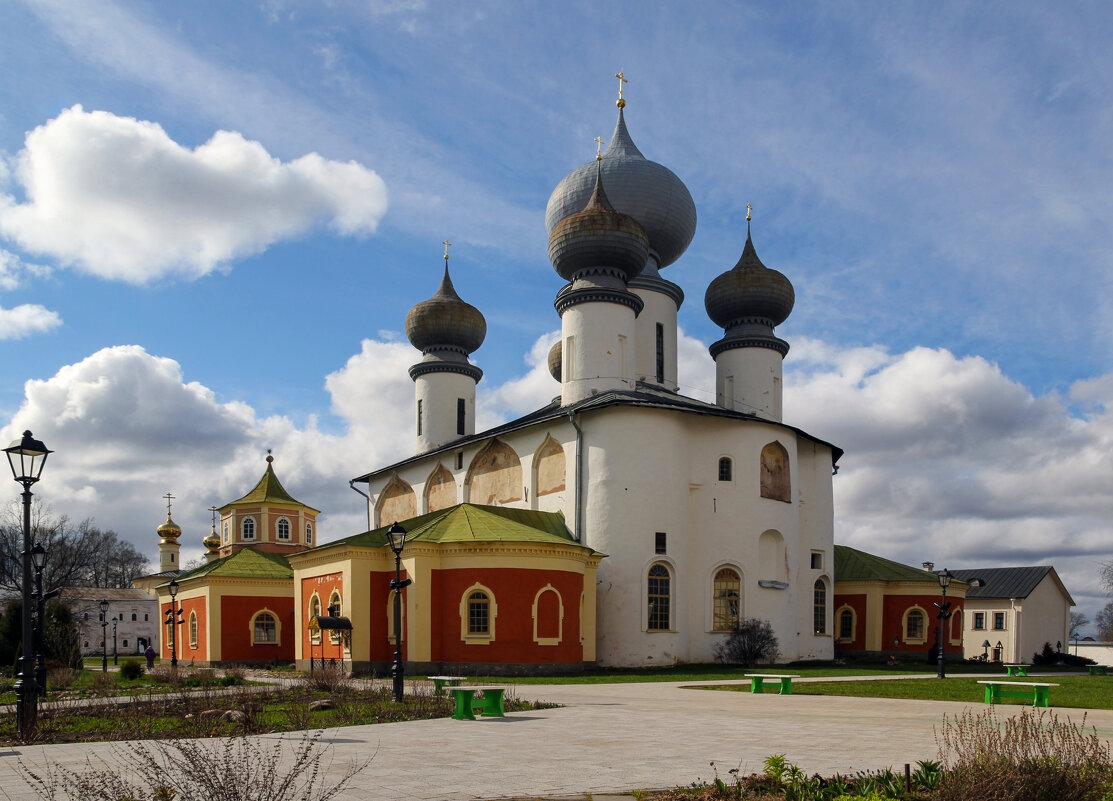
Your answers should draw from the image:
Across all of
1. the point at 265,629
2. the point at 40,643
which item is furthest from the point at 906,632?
the point at 40,643

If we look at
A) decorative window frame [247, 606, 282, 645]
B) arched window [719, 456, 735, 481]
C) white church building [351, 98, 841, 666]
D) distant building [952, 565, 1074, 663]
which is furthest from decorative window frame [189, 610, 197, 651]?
distant building [952, 565, 1074, 663]

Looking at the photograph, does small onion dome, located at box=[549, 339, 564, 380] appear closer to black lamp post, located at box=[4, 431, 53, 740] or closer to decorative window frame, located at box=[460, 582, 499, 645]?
decorative window frame, located at box=[460, 582, 499, 645]

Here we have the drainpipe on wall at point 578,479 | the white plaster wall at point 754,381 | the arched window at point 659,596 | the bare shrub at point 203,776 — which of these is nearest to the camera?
the bare shrub at point 203,776

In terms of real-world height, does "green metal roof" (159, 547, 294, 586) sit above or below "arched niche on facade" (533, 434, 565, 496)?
below

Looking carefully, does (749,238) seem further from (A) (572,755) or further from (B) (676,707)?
(A) (572,755)

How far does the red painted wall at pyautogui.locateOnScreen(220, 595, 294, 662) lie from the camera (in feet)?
116

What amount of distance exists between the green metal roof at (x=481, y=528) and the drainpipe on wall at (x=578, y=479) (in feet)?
1.15

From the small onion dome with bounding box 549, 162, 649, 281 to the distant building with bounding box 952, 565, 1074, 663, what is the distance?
28.6 m

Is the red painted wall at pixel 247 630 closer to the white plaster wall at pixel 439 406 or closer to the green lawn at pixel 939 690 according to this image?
the white plaster wall at pixel 439 406

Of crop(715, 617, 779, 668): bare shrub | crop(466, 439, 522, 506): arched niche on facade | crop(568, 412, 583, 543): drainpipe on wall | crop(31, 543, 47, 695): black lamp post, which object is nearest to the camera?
crop(31, 543, 47, 695): black lamp post

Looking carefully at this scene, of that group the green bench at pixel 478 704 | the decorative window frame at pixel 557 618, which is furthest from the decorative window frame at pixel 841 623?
the green bench at pixel 478 704

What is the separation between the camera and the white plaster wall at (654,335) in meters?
37.8

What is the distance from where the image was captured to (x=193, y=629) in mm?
37375

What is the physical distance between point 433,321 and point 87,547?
39.4 m
